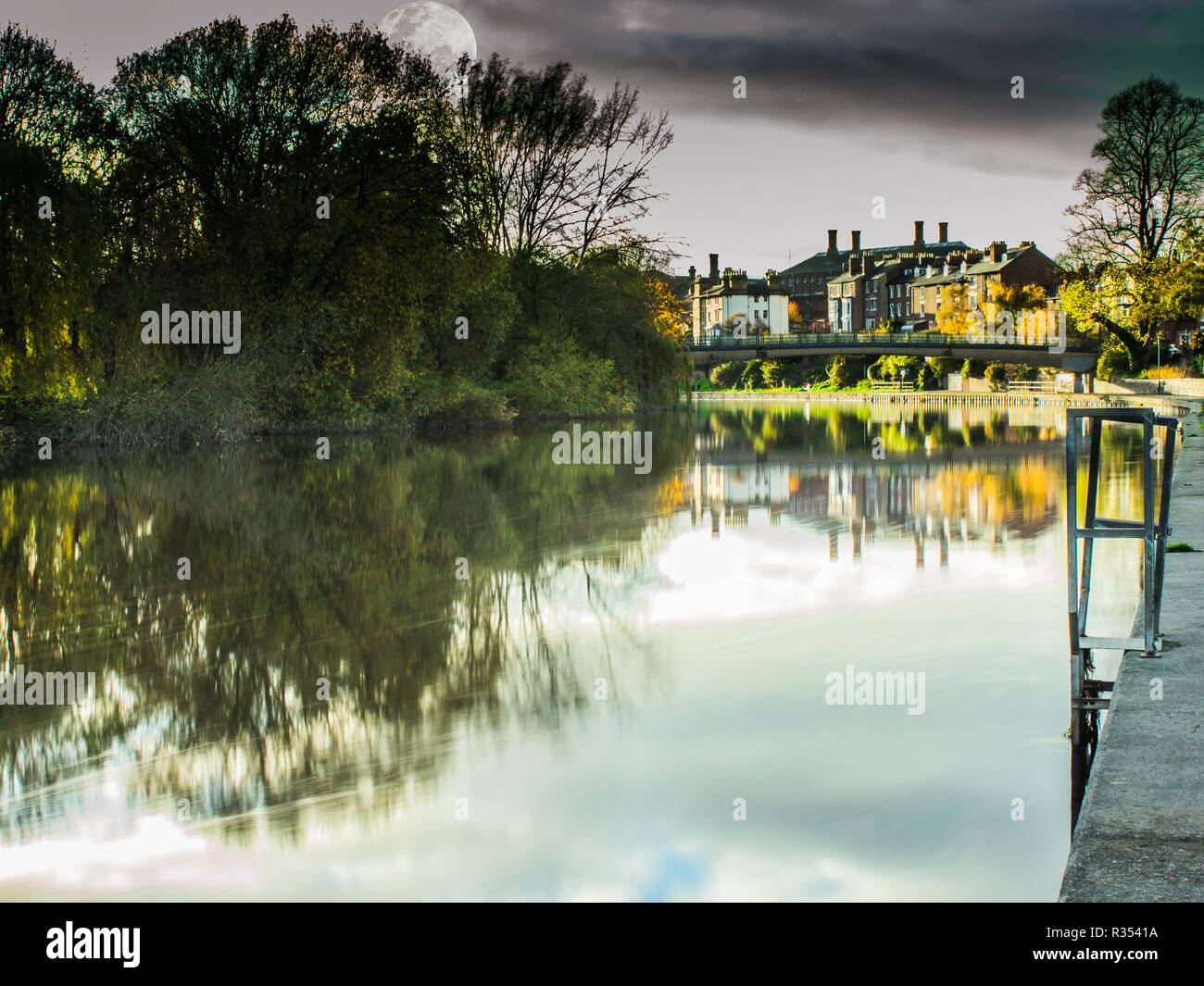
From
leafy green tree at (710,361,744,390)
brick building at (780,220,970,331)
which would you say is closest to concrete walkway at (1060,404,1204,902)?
leafy green tree at (710,361,744,390)

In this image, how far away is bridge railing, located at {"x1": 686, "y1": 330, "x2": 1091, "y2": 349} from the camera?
8644 centimetres

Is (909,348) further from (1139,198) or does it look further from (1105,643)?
(1105,643)

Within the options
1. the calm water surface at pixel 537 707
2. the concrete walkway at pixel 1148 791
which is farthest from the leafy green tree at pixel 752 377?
the concrete walkway at pixel 1148 791

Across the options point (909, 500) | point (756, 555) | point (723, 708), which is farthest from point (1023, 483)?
point (723, 708)

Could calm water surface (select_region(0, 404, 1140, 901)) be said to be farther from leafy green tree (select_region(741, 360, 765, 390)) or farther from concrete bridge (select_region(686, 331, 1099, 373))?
leafy green tree (select_region(741, 360, 765, 390))

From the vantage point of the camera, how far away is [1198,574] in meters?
9.23
